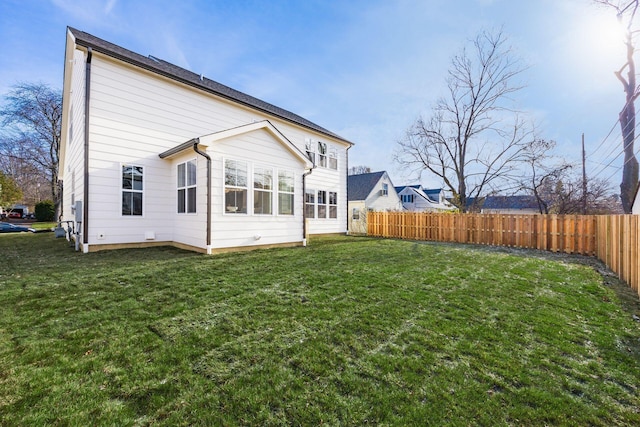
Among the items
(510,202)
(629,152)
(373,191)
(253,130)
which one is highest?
(629,152)

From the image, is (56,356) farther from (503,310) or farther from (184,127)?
(184,127)

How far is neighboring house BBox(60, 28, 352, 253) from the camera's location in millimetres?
7211

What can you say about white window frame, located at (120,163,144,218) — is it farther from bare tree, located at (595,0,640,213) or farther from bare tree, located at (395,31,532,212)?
bare tree, located at (595,0,640,213)

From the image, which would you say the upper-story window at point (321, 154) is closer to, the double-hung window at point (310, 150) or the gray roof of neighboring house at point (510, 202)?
the double-hung window at point (310, 150)

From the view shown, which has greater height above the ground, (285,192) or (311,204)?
(285,192)

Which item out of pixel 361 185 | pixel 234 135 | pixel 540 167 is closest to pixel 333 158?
pixel 234 135

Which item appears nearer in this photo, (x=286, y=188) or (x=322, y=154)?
(x=286, y=188)

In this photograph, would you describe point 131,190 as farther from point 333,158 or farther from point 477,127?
point 477,127

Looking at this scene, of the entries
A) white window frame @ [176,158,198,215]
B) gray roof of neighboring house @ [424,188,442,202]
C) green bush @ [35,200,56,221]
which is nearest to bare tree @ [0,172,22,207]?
green bush @ [35,200,56,221]

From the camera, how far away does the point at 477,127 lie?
54.9 feet

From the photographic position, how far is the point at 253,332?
9.13ft

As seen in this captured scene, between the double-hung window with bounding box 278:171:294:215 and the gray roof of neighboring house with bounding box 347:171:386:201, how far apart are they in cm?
1533

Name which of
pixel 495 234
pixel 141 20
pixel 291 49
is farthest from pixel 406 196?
pixel 141 20

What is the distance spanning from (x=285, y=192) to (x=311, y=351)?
6.88m
